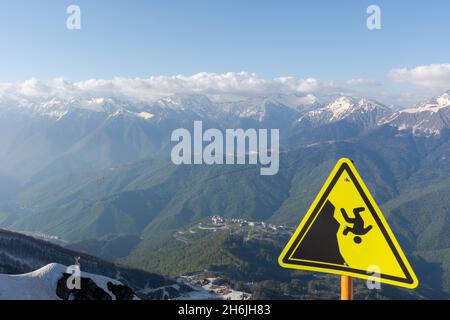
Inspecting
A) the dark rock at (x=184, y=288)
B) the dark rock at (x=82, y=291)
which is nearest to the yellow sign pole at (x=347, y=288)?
the dark rock at (x=82, y=291)

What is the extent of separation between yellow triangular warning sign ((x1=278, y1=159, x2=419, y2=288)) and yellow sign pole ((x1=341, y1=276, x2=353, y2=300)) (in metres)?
0.11

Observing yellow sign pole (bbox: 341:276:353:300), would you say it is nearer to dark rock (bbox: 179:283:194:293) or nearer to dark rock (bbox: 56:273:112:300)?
dark rock (bbox: 56:273:112:300)

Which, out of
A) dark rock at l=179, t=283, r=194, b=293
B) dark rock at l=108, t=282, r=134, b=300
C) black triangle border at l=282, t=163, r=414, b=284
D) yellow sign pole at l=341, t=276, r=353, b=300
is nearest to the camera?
yellow sign pole at l=341, t=276, r=353, b=300

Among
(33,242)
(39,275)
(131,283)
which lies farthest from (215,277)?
(39,275)

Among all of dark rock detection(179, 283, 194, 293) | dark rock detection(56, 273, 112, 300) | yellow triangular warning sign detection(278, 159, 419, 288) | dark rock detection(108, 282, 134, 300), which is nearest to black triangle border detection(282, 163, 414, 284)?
yellow triangular warning sign detection(278, 159, 419, 288)

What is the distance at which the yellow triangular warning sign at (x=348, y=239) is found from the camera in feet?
20.7

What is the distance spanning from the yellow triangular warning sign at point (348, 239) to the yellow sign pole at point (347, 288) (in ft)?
0.37

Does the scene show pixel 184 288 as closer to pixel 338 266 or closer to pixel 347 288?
pixel 338 266

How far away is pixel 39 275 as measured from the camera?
93.4 ft

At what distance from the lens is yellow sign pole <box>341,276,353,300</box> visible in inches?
235

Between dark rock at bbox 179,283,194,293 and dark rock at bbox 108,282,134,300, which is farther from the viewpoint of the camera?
dark rock at bbox 179,283,194,293
